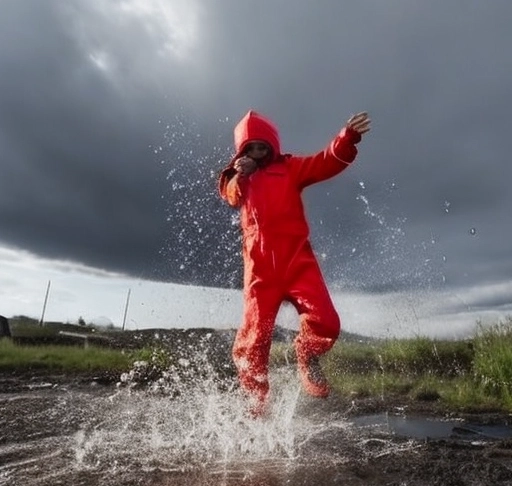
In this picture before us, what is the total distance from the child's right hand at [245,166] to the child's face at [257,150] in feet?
0.68

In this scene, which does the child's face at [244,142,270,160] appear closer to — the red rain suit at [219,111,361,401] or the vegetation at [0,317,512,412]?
the red rain suit at [219,111,361,401]

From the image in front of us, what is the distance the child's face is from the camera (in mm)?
5121

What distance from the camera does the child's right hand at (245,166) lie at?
4875mm

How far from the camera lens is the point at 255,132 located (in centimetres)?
507

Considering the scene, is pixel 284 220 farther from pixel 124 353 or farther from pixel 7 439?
pixel 124 353

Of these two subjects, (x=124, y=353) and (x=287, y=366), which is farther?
(x=124, y=353)

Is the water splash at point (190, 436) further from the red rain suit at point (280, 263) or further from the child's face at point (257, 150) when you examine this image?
Result: the child's face at point (257, 150)

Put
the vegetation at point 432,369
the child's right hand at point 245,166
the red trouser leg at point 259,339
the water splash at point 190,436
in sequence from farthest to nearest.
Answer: the vegetation at point 432,369 < the child's right hand at point 245,166 < the red trouser leg at point 259,339 < the water splash at point 190,436

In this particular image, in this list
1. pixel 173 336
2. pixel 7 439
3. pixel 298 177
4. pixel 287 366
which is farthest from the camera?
pixel 173 336

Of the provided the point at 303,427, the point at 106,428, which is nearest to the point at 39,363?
the point at 106,428

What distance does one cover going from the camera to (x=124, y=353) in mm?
11859

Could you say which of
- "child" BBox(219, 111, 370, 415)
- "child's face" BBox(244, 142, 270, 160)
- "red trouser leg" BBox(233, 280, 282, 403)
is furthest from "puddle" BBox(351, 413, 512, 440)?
"child's face" BBox(244, 142, 270, 160)

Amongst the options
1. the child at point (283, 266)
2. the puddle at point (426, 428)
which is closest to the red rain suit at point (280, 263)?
the child at point (283, 266)

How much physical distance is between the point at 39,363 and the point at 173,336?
4.78 m
